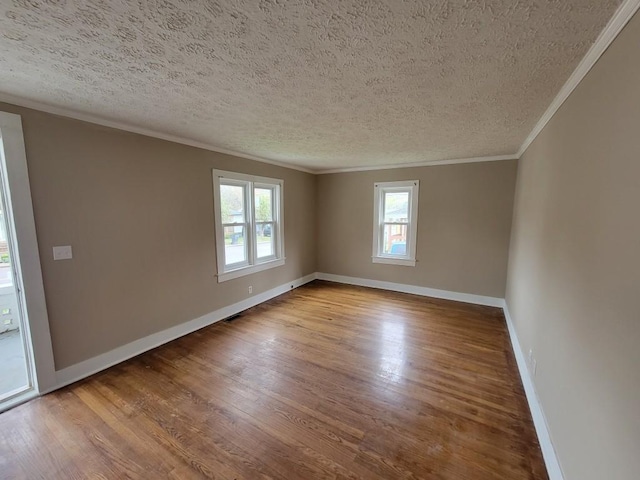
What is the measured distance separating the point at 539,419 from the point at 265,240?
13.0 feet

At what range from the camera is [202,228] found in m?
3.52

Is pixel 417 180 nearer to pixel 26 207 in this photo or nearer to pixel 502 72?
pixel 502 72

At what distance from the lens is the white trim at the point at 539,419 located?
60.9 inches

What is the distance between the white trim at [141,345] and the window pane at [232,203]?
1278 mm

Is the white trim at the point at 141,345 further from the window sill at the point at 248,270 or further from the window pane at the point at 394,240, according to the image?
the window pane at the point at 394,240

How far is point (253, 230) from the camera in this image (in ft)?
14.0

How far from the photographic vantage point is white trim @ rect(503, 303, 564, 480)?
60.9 inches

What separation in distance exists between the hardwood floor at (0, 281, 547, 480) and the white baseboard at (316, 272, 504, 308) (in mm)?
1210

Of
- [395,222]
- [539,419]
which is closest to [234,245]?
[395,222]

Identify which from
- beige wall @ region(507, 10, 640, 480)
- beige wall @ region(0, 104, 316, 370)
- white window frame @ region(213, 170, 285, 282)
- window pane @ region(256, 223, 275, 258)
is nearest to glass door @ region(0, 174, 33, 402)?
beige wall @ region(0, 104, 316, 370)

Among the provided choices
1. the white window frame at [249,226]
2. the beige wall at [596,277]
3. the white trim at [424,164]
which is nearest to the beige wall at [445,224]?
the white trim at [424,164]

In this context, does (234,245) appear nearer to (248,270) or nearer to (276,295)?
(248,270)

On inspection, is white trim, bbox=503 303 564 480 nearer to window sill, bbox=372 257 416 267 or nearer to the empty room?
the empty room

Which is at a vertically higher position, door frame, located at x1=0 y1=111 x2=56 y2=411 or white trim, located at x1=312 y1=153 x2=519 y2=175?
white trim, located at x1=312 y1=153 x2=519 y2=175
